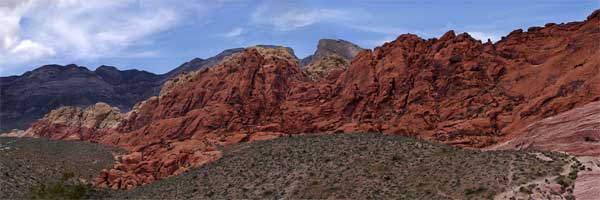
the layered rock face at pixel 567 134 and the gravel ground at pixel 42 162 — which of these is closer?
the layered rock face at pixel 567 134

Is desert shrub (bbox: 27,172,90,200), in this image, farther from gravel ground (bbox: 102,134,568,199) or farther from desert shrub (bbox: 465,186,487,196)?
desert shrub (bbox: 465,186,487,196)

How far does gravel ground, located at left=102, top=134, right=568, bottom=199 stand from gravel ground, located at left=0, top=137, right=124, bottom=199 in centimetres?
883

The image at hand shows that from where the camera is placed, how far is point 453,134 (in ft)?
216

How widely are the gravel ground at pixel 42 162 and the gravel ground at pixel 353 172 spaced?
8.83 meters

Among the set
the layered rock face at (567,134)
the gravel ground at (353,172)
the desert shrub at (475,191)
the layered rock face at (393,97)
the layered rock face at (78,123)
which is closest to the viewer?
the desert shrub at (475,191)

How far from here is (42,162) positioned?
77812 mm

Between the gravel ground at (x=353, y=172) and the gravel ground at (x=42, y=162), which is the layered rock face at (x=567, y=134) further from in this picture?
the gravel ground at (x=42, y=162)

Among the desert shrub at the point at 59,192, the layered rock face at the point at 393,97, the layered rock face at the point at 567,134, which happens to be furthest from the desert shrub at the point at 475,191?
the desert shrub at the point at 59,192

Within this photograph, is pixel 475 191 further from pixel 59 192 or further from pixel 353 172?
pixel 59 192

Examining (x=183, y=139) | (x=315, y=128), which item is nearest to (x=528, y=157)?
(x=315, y=128)

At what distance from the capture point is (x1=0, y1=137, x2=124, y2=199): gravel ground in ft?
201

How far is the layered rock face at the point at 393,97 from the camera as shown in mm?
64562

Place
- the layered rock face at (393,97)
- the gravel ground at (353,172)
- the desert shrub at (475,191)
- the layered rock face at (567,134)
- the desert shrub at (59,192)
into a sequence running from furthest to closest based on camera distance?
the layered rock face at (393,97) → the desert shrub at (59,192) → the layered rock face at (567,134) → the gravel ground at (353,172) → the desert shrub at (475,191)

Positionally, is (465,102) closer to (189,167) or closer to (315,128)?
(315,128)
